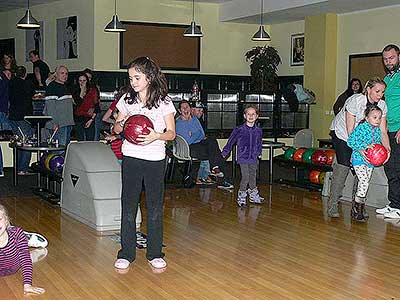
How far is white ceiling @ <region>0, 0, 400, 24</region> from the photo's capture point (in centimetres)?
1112

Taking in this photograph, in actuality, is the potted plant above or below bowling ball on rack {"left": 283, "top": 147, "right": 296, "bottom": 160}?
above

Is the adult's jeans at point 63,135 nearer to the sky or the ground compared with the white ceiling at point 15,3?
nearer to the ground

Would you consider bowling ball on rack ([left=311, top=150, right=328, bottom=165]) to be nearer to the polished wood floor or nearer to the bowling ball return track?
the polished wood floor

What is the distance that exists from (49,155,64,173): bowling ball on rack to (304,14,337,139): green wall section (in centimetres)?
655

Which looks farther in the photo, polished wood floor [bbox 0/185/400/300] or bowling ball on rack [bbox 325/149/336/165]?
bowling ball on rack [bbox 325/149/336/165]

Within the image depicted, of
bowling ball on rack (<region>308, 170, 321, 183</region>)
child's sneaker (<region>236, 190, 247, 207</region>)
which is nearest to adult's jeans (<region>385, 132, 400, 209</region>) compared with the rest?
child's sneaker (<region>236, 190, 247, 207</region>)

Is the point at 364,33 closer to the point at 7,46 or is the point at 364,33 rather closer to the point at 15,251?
the point at 7,46

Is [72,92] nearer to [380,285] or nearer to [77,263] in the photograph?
[77,263]

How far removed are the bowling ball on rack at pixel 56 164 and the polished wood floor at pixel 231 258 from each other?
419 mm

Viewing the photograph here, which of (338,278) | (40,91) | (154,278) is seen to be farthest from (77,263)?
(40,91)

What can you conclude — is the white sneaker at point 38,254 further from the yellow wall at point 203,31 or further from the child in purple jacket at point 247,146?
the yellow wall at point 203,31

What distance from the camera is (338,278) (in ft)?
14.7

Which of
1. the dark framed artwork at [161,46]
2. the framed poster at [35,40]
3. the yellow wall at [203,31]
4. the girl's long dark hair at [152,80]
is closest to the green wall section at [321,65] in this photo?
the yellow wall at [203,31]

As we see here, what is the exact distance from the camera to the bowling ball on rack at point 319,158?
8133 millimetres
